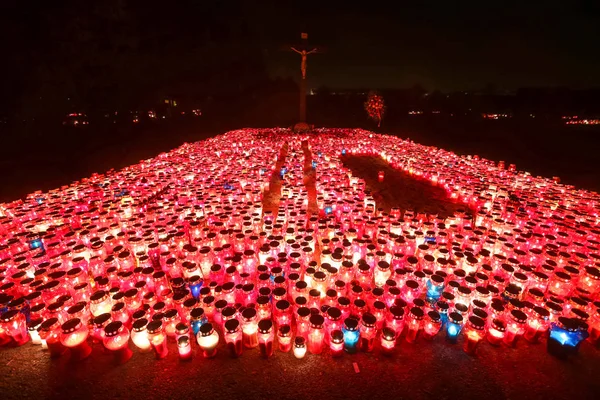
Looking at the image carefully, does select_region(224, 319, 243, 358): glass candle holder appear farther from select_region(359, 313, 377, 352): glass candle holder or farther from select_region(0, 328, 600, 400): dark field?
select_region(359, 313, 377, 352): glass candle holder

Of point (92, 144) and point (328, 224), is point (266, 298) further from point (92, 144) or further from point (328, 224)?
point (92, 144)

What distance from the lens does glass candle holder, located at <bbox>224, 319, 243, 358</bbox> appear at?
401 cm

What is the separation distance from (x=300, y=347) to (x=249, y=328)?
82cm

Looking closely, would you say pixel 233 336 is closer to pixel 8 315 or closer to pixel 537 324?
pixel 8 315

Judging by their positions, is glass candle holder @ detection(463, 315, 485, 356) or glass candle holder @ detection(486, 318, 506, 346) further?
glass candle holder @ detection(486, 318, 506, 346)

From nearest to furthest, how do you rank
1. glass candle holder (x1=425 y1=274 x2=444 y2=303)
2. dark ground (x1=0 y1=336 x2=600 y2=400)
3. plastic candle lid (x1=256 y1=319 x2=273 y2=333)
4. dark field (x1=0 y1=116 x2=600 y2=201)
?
1. dark ground (x1=0 y1=336 x2=600 y2=400)
2. plastic candle lid (x1=256 y1=319 x2=273 y2=333)
3. glass candle holder (x1=425 y1=274 x2=444 y2=303)
4. dark field (x1=0 y1=116 x2=600 y2=201)

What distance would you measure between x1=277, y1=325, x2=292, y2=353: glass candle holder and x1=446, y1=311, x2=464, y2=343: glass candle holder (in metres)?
2.49

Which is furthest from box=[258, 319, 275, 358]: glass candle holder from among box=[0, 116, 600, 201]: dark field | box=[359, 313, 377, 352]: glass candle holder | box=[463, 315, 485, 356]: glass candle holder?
box=[0, 116, 600, 201]: dark field

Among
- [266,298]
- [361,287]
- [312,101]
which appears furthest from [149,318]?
[312,101]

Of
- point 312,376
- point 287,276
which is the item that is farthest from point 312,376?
point 287,276

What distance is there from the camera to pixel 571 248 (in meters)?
6.15

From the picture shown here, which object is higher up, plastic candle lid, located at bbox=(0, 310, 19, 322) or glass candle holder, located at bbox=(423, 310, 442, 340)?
plastic candle lid, located at bbox=(0, 310, 19, 322)

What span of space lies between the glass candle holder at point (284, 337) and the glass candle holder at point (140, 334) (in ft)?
6.32

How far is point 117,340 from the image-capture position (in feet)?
12.9
